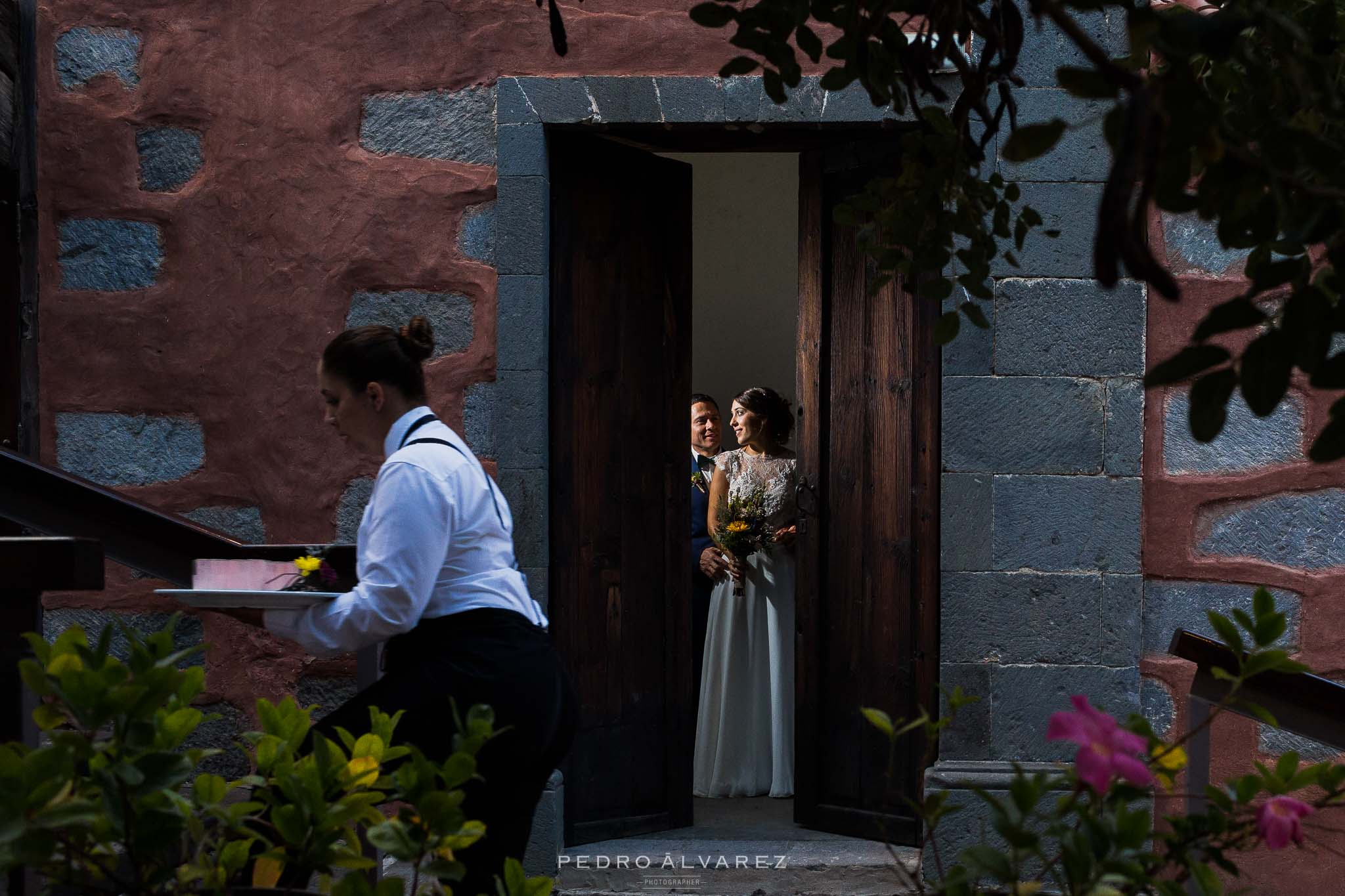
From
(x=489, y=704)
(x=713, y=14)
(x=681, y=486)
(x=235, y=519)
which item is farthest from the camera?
(x=681, y=486)

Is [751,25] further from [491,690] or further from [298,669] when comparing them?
[298,669]

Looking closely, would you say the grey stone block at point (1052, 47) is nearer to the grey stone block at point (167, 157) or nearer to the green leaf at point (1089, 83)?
the grey stone block at point (167, 157)

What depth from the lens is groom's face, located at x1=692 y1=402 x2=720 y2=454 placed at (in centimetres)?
687

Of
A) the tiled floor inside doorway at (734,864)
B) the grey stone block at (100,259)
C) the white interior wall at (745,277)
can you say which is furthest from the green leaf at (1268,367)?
the white interior wall at (745,277)

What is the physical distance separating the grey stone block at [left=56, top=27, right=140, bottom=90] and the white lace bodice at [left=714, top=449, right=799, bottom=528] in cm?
274

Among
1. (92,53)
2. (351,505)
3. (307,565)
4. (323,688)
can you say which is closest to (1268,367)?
(307,565)

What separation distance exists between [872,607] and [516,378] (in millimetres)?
1382

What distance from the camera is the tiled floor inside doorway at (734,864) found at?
430 cm

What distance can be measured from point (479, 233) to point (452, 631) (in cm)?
221

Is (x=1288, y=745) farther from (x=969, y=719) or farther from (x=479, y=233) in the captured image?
(x=479, y=233)

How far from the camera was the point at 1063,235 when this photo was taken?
14.3ft

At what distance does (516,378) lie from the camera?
4.41 m

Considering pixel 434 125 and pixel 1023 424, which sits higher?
pixel 434 125

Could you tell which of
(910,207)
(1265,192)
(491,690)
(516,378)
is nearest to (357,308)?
(516,378)
